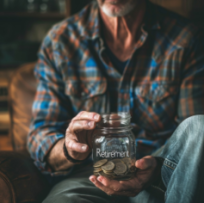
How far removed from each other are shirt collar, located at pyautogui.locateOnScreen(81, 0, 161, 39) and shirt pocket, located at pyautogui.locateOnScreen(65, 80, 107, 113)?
0.22m

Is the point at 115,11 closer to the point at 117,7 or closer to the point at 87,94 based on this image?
the point at 117,7

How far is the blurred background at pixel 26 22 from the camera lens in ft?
7.97

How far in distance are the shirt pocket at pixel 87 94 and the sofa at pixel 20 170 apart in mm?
274

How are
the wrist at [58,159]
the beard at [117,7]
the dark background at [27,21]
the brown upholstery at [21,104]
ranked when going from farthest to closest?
the dark background at [27,21] → the brown upholstery at [21,104] → the beard at [117,7] → the wrist at [58,159]

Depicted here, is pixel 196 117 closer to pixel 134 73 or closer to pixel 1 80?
pixel 134 73

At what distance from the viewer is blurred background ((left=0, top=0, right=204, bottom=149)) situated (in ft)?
7.97

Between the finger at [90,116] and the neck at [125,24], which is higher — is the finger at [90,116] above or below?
below

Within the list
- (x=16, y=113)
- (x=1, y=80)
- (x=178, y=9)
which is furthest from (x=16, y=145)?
(x=178, y=9)

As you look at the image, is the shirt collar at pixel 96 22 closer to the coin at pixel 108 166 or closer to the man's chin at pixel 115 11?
the man's chin at pixel 115 11

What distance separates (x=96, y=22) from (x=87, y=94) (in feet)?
1.12

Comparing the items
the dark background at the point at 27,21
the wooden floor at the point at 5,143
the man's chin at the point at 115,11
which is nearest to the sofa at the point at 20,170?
the man's chin at the point at 115,11

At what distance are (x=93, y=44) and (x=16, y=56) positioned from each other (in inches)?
61.2

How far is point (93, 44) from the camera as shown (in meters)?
1.21

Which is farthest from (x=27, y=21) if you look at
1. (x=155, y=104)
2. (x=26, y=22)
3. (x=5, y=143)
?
(x=155, y=104)
